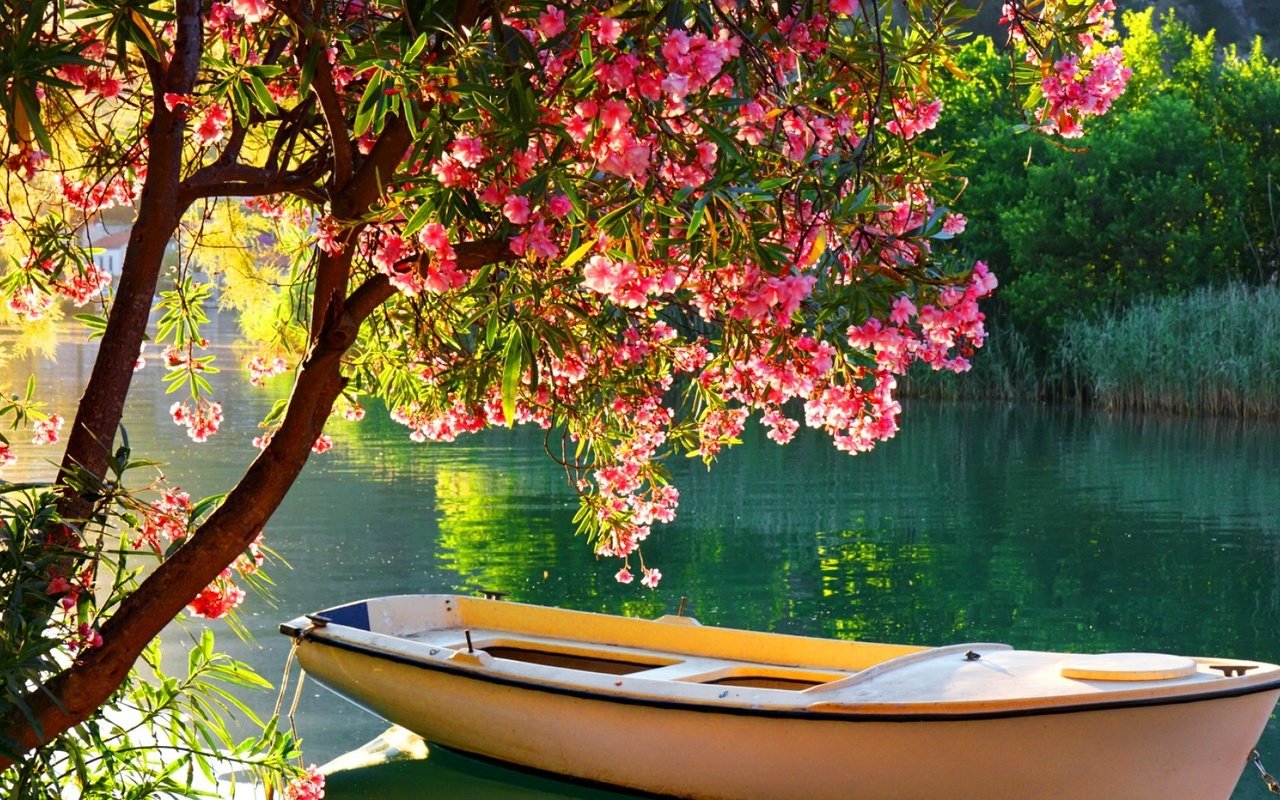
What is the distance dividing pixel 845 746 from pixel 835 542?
882cm

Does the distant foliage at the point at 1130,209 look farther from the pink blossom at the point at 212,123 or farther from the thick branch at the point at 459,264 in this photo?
the thick branch at the point at 459,264

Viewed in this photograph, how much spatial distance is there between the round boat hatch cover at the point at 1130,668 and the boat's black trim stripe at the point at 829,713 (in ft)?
0.46

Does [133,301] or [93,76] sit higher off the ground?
[93,76]

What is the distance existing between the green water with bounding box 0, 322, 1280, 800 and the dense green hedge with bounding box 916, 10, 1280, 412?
846 centimetres

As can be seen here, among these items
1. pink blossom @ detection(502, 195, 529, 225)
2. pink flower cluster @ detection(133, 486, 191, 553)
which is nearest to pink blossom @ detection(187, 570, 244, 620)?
pink flower cluster @ detection(133, 486, 191, 553)

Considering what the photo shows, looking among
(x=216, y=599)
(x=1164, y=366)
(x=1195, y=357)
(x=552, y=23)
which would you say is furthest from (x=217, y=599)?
(x=1164, y=366)

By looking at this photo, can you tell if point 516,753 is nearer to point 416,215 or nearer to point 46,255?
point 46,255

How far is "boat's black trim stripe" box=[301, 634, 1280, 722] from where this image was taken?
6.12m

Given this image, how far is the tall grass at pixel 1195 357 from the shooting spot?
25859mm

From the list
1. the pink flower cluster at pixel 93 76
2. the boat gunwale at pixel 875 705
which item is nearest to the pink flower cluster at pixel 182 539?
the pink flower cluster at pixel 93 76

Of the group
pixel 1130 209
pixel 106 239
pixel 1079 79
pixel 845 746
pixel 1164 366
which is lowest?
pixel 845 746

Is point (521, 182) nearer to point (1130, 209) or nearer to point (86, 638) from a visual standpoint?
point (86, 638)

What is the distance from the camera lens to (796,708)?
21.6 ft

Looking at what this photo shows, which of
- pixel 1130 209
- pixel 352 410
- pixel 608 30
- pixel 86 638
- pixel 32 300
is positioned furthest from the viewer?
pixel 1130 209
